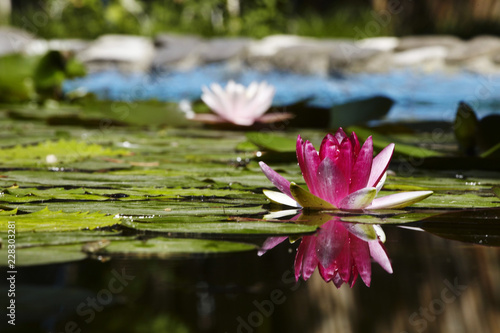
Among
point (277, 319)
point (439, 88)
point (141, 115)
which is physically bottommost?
point (277, 319)

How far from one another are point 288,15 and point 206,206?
7928 millimetres

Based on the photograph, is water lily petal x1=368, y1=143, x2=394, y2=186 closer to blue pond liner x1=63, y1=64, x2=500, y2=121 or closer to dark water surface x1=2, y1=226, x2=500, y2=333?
dark water surface x1=2, y1=226, x2=500, y2=333

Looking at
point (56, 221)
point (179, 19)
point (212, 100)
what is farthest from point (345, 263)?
point (179, 19)

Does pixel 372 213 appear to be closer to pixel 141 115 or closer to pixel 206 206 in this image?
pixel 206 206

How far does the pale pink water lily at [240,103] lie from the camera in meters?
1.91

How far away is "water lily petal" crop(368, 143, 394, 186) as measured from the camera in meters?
0.90

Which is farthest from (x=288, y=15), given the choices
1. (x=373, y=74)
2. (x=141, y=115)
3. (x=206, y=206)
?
(x=206, y=206)

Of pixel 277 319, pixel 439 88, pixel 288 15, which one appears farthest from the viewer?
pixel 288 15

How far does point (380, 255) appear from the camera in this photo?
27.1 inches

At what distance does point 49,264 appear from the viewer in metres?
0.61

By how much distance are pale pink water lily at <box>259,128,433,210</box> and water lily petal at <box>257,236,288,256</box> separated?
0.31 ft

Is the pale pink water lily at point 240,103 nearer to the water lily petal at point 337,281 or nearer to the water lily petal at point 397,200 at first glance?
the water lily petal at point 397,200

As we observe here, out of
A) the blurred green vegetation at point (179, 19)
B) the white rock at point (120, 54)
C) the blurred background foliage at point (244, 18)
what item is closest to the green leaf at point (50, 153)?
the white rock at point (120, 54)

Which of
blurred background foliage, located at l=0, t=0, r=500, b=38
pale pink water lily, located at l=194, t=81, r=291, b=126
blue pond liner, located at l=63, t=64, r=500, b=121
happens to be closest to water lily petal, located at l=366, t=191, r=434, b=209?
pale pink water lily, located at l=194, t=81, r=291, b=126
